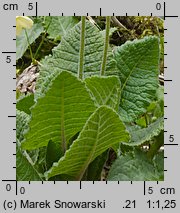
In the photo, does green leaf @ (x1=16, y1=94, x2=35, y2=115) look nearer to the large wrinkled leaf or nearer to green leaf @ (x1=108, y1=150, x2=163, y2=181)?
the large wrinkled leaf

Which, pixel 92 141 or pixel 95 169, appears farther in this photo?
pixel 95 169

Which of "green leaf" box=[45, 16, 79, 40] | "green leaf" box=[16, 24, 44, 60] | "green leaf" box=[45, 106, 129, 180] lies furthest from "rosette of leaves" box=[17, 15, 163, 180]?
"green leaf" box=[16, 24, 44, 60]

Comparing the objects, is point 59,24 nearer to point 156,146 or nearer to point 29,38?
point 29,38

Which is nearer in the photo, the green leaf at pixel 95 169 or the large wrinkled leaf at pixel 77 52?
the green leaf at pixel 95 169

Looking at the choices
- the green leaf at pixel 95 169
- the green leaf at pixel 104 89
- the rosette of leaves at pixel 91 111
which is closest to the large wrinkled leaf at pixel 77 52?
the rosette of leaves at pixel 91 111

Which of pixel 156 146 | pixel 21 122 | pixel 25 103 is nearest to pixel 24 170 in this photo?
pixel 21 122

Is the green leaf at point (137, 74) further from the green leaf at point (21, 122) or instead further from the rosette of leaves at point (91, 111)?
the green leaf at point (21, 122)
